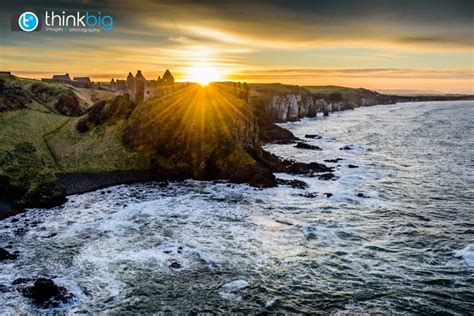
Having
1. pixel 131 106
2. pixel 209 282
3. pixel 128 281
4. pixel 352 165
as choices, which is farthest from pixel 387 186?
pixel 131 106

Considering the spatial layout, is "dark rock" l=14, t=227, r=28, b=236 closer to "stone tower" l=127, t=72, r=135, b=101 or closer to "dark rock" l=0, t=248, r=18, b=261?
"dark rock" l=0, t=248, r=18, b=261

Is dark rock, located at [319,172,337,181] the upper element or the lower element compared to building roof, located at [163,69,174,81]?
lower

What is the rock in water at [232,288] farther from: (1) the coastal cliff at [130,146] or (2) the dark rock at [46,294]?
(1) the coastal cliff at [130,146]

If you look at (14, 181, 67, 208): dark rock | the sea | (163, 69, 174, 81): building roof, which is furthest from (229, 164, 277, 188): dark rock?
(163, 69, 174, 81): building roof

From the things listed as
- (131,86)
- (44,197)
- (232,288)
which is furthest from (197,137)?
(232,288)

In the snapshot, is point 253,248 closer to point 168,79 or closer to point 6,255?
point 6,255

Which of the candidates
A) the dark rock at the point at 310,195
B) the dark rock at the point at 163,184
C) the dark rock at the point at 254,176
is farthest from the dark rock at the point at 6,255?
the dark rock at the point at 310,195
